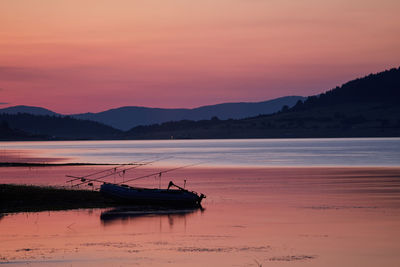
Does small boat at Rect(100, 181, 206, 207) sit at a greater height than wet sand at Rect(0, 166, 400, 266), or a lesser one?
greater

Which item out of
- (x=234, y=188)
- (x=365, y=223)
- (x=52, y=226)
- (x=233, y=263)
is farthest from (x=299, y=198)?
(x=233, y=263)

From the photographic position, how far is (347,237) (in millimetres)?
36844

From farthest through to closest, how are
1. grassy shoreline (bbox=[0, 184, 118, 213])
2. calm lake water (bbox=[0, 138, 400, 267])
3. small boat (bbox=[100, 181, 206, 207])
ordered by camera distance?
small boat (bbox=[100, 181, 206, 207]), grassy shoreline (bbox=[0, 184, 118, 213]), calm lake water (bbox=[0, 138, 400, 267])

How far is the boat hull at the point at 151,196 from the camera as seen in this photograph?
50156mm

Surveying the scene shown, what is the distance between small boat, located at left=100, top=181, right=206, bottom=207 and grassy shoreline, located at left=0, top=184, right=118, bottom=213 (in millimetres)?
805

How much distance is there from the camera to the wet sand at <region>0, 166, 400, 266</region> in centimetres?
3105

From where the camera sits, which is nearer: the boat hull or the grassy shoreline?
the grassy shoreline

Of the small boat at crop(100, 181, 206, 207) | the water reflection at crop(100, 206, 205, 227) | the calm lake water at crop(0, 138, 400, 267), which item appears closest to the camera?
the calm lake water at crop(0, 138, 400, 267)

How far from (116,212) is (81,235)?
9.38 m

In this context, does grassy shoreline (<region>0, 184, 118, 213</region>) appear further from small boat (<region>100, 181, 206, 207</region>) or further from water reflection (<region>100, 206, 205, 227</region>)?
water reflection (<region>100, 206, 205, 227</region>)

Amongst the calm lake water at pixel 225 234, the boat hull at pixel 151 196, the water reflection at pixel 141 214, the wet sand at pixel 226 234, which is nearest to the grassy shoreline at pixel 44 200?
the boat hull at pixel 151 196

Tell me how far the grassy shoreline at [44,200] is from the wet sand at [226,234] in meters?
1.98

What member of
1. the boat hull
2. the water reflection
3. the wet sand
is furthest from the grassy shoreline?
the water reflection

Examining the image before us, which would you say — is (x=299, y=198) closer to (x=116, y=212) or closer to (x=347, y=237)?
(x=116, y=212)
